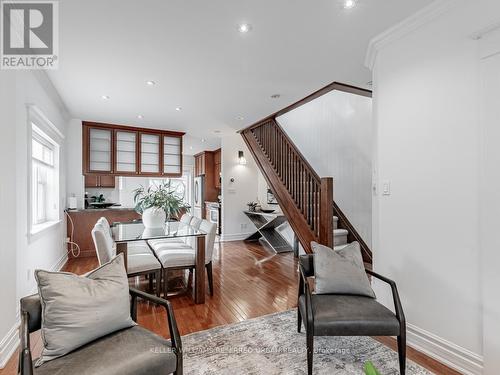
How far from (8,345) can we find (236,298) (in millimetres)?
1973

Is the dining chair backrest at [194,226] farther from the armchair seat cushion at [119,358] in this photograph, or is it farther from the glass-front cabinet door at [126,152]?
the glass-front cabinet door at [126,152]

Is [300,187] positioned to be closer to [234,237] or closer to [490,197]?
[490,197]

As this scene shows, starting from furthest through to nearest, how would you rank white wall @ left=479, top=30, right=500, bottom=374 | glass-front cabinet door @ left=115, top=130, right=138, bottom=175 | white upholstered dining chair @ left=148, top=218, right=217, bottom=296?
glass-front cabinet door @ left=115, top=130, right=138, bottom=175 < white upholstered dining chair @ left=148, top=218, right=217, bottom=296 < white wall @ left=479, top=30, right=500, bottom=374

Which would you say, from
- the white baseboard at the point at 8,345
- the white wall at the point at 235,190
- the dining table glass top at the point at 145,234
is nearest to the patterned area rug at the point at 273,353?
the dining table glass top at the point at 145,234

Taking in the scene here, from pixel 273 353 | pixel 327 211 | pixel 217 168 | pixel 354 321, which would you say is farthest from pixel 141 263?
pixel 217 168

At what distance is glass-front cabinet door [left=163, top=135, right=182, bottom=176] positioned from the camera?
19.3 feet

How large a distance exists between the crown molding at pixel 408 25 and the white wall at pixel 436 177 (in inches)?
1.2

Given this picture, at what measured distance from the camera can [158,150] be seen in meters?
5.80

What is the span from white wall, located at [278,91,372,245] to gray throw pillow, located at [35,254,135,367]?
3677 millimetres

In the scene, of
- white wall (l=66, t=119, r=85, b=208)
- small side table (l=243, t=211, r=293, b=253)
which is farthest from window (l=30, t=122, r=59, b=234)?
small side table (l=243, t=211, r=293, b=253)

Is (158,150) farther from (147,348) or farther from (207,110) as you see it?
(147,348)

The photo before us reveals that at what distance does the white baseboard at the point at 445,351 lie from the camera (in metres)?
1.74

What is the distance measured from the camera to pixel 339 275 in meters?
2.02

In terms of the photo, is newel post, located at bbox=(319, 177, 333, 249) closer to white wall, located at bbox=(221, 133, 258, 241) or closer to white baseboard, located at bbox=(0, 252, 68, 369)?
white baseboard, located at bbox=(0, 252, 68, 369)
